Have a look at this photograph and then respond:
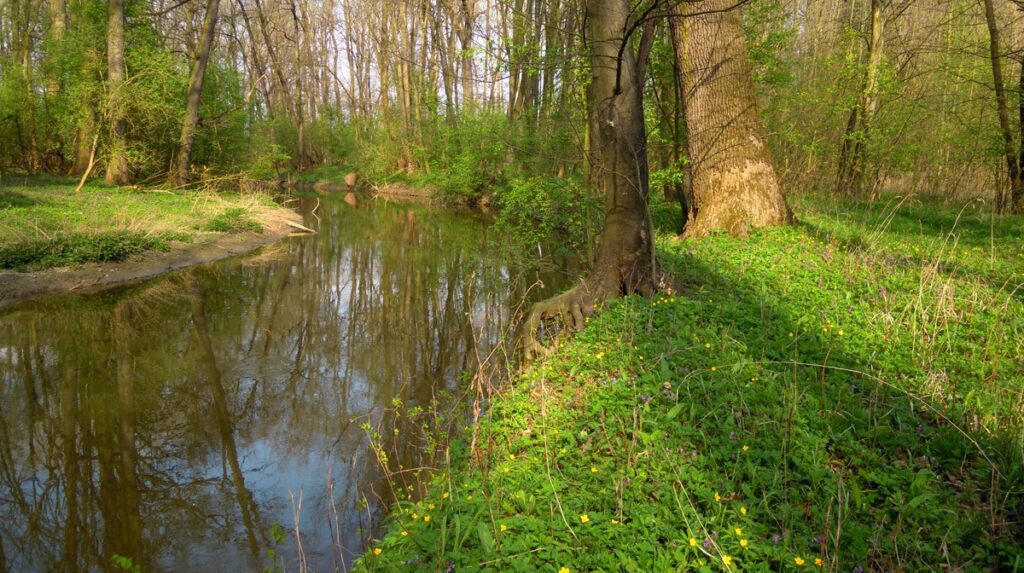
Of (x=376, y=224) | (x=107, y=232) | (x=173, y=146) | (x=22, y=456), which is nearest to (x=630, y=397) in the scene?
(x=22, y=456)

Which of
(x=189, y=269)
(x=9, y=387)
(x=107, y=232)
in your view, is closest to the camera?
(x=9, y=387)

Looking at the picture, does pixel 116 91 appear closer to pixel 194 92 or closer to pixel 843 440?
pixel 194 92

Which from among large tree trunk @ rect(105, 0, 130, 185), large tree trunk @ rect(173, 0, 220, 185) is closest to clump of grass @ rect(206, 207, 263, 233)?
large tree trunk @ rect(173, 0, 220, 185)

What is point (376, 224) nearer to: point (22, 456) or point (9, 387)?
point (9, 387)

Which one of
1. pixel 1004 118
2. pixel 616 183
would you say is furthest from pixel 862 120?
pixel 616 183

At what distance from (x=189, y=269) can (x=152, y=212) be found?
200 cm

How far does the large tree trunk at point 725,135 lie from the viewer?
891 cm

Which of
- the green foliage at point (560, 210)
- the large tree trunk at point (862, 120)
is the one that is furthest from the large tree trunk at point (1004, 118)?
the green foliage at point (560, 210)

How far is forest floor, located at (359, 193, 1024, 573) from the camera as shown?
2.60m

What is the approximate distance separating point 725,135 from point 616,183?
370 cm

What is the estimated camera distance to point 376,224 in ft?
67.1

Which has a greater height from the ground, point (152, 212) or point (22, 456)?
point (152, 212)

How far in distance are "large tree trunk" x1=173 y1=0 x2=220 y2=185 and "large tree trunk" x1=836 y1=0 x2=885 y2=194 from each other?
1909 cm

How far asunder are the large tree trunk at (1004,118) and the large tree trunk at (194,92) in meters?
20.4
